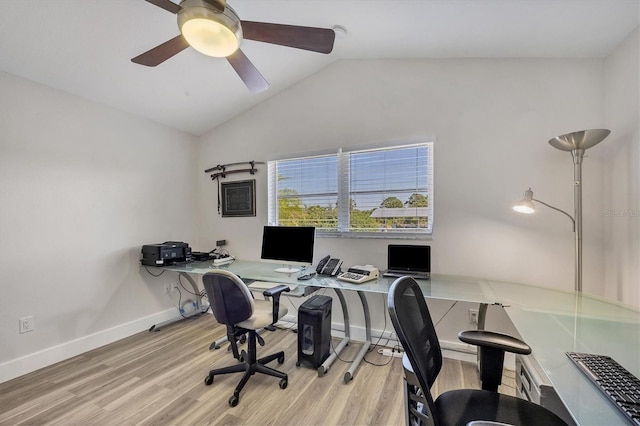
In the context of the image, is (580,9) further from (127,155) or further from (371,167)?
(127,155)

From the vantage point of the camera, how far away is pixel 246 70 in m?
1.83

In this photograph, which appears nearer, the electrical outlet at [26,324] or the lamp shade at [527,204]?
the lamp shade at [527,204]

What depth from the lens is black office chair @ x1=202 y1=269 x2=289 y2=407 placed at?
1883 mm

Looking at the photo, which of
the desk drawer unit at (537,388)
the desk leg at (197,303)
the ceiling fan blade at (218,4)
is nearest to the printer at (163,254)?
the desk leg at (197,303)

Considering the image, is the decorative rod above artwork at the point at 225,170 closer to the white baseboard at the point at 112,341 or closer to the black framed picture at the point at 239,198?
the black framed picture at the point at 239,198

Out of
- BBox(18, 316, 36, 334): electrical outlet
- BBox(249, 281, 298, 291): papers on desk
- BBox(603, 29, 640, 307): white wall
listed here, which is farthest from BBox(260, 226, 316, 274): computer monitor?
BBox(603, 29, 640, 307): white wall

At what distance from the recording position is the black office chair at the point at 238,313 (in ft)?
6.18

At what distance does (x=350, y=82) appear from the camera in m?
2.86

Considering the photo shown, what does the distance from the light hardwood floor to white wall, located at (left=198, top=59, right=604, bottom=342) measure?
0.79m

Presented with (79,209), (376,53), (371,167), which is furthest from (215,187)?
(376,53)

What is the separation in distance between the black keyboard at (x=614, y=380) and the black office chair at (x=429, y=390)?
0.64 feet

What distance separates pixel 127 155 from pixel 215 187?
1.03 meters

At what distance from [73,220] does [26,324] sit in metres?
0.91

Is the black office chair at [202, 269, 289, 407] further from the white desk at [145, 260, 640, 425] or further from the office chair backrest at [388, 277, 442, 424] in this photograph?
the office chair backrest at [388, 277, 442, 424]
